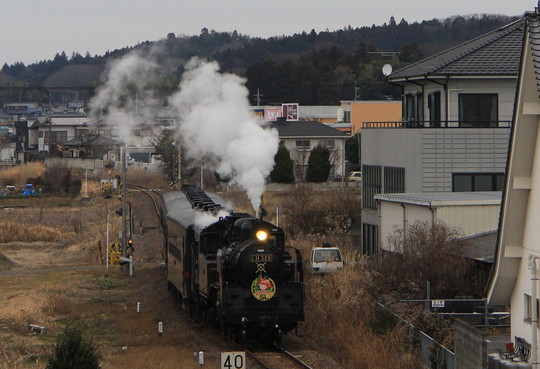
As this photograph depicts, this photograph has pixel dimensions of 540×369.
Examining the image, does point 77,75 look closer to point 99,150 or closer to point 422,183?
point 99,150

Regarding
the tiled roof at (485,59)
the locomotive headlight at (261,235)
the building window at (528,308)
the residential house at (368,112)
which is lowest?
the building window at (528,308)

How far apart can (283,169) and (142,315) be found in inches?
1811

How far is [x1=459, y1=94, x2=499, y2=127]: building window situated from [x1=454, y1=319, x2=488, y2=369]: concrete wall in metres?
20.8

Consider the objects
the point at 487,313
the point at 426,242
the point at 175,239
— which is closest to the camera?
the point at 487,313

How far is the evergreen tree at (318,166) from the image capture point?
74938 millimetres

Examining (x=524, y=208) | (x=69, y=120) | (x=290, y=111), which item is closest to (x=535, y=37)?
(x=524, y=208)

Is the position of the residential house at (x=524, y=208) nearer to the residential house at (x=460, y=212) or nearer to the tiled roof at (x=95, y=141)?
the residential house at (x=460, y=212)

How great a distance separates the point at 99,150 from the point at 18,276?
2831 inches

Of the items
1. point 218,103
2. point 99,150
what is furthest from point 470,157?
point 99,150

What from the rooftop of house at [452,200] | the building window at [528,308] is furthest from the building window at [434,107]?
the building window at [528,308]

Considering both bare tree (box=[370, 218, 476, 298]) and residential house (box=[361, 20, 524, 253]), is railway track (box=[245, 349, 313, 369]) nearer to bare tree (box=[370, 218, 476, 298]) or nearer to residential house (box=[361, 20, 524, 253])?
bare tree (box=[370, 218, 476, 298])

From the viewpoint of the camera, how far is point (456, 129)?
113 ft

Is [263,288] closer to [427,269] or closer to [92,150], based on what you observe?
[427,269]

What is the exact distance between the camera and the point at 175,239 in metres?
29.8
